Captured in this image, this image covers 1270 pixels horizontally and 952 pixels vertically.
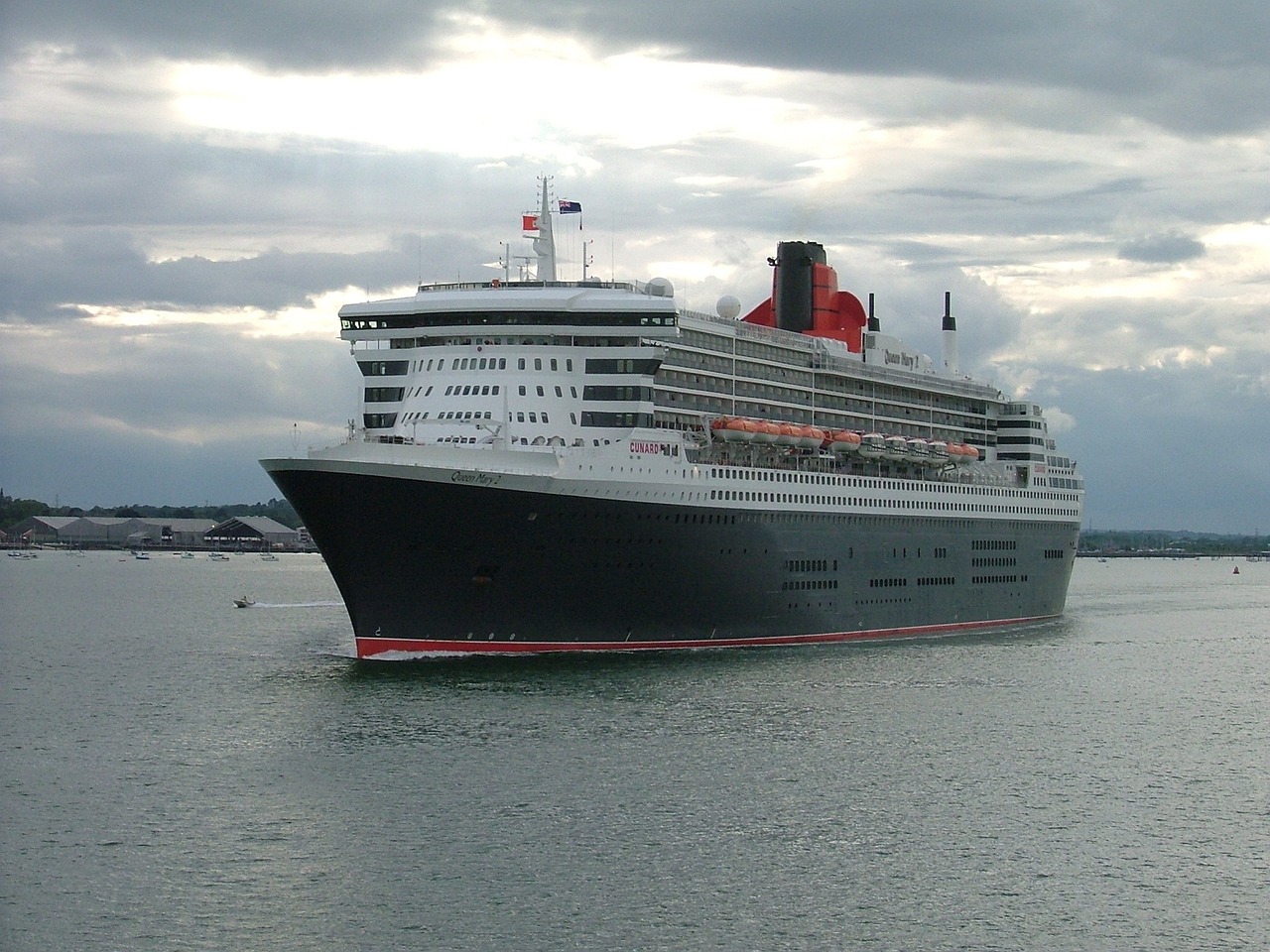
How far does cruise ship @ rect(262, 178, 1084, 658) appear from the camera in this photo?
44188mm

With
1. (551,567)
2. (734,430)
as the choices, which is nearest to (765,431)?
(734,430)

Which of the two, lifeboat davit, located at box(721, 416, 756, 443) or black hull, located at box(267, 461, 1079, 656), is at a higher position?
lifeboat davit, located at box(721, 416, 756, 443)

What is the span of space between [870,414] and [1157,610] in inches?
1414

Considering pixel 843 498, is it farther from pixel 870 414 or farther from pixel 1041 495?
pixel 1041 495

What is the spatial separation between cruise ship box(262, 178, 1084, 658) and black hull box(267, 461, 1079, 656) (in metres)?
0.07

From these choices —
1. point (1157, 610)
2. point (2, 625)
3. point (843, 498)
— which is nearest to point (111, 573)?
point (2, 625)

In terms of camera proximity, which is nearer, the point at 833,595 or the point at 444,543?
the point at 444,543

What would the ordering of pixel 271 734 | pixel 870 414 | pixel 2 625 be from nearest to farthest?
pixel 271 734 < pixel 870 414 < pixel 2 625

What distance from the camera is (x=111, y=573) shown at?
157 m

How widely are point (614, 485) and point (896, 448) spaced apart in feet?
65.4

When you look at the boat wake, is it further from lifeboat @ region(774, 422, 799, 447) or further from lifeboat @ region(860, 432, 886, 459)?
lifeboat @ region(774, 422, 799, 447)

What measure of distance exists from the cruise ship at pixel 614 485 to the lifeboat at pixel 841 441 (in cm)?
8

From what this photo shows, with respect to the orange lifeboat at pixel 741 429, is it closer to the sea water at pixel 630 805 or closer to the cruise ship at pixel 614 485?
the cruise ship at pixel 614 485

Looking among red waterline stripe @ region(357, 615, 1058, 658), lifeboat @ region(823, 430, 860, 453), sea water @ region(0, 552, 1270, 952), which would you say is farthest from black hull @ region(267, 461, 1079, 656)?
lifeboat @ region(823, 430, 860, 453)
